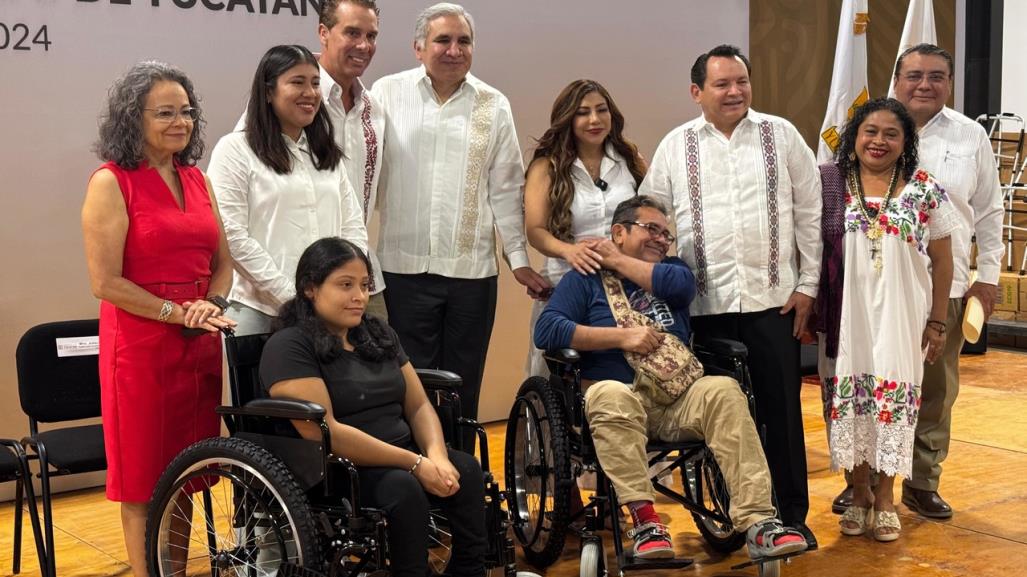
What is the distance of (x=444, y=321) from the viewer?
3902mm

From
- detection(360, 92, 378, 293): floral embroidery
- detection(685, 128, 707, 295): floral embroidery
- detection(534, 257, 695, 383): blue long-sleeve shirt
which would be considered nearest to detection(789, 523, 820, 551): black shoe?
detection(534, 257, 695, 383): blue long-sleeve shirt

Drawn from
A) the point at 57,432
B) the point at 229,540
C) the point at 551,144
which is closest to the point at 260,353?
the point at 229,540

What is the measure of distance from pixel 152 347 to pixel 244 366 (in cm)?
25

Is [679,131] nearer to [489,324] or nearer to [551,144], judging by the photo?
[551,144]

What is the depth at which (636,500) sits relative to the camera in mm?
3291

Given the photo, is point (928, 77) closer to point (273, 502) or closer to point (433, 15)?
point (433, 15)

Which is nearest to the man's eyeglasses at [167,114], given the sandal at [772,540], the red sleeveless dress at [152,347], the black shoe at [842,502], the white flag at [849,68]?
the red sleeveless dress at [152,347]

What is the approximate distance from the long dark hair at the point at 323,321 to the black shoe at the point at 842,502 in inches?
75.9

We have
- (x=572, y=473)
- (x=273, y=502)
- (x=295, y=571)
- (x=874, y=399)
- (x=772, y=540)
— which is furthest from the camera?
(x=874, y=399)

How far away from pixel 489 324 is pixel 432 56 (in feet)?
2.91

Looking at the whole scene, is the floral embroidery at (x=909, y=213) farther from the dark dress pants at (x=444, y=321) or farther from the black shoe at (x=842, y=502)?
the dark dress pants at (x=444, y=321)

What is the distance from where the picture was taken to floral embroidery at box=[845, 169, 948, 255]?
12.3ft

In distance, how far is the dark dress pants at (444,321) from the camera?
12.6ft

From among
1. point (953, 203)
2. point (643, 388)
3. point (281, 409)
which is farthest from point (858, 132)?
point (281, 409)
